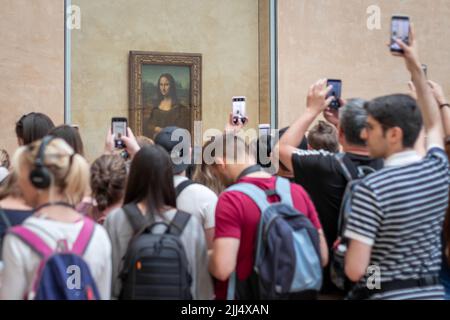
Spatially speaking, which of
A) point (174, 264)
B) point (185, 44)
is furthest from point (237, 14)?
point (174, 264)

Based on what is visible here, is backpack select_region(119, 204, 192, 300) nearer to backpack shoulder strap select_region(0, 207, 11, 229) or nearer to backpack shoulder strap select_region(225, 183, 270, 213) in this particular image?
backpack shoulder strap select_region(225, 183, 270, 213)

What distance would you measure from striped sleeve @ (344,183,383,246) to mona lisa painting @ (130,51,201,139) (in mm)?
8662

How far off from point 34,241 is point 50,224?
A: 0.38 feet

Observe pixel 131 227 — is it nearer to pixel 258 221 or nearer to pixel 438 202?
pixel 258 221

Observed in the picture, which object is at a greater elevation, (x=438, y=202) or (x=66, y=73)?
(x=66, y=73)

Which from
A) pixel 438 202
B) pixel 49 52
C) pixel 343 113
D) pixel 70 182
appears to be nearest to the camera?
pixel 70 182

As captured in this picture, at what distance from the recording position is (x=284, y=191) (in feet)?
11.7

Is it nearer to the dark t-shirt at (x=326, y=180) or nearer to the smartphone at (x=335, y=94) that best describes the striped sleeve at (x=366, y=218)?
the dark t-shirt at (x=326, y=180)

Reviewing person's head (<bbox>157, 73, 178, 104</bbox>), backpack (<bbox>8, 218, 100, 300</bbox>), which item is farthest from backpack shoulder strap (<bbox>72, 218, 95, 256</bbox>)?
person's head (<bbox>157, 73, 178, 104</bbox>)

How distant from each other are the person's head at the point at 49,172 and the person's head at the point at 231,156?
1089 millimetres

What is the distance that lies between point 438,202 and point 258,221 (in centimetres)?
95

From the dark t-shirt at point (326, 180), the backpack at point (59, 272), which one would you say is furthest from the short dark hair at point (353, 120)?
the backpack at point (59, 272)

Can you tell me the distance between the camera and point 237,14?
40.7 feet

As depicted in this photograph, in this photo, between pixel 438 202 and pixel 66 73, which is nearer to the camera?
pixel 438 202
